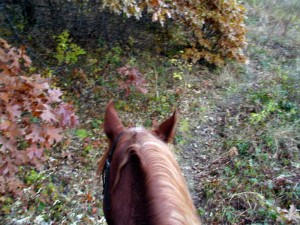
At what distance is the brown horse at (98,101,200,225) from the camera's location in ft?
4.83

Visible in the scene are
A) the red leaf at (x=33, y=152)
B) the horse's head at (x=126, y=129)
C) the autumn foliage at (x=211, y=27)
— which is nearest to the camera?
the horse's head at (x=126, y=129)

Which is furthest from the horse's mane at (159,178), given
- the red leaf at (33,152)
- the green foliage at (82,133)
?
the green foliage at (82,133)

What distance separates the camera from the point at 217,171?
4.82 meters

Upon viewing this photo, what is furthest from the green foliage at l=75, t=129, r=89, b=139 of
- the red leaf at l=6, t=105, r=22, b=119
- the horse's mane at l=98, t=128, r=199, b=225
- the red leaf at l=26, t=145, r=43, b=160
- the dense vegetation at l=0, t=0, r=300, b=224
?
the horse's mane at l=98, t=128, r=199, b=225

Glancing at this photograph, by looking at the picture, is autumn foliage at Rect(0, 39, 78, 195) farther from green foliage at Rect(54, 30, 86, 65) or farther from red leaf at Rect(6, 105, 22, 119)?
green foliage at Rect(54, 30, 86, 65)

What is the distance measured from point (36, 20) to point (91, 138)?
3.28 meters

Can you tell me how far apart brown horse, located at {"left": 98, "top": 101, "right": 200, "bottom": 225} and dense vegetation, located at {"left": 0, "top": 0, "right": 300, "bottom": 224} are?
4.49ft

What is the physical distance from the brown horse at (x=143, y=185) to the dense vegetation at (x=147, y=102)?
137 cm

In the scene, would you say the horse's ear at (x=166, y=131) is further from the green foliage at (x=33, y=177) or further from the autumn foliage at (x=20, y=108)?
the green foliage at (x=33, y=177)

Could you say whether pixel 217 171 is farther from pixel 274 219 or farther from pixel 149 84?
pixel 149 84

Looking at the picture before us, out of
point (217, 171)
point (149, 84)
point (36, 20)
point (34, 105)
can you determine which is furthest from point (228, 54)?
point (34, 105)

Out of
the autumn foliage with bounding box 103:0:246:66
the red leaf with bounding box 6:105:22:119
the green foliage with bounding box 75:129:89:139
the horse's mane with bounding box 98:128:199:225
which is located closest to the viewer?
the horse's mane with bounding box 98:128:199:225

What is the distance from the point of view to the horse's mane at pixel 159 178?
145 centimetres

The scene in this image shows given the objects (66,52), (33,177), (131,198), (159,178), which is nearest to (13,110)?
(131,198)
